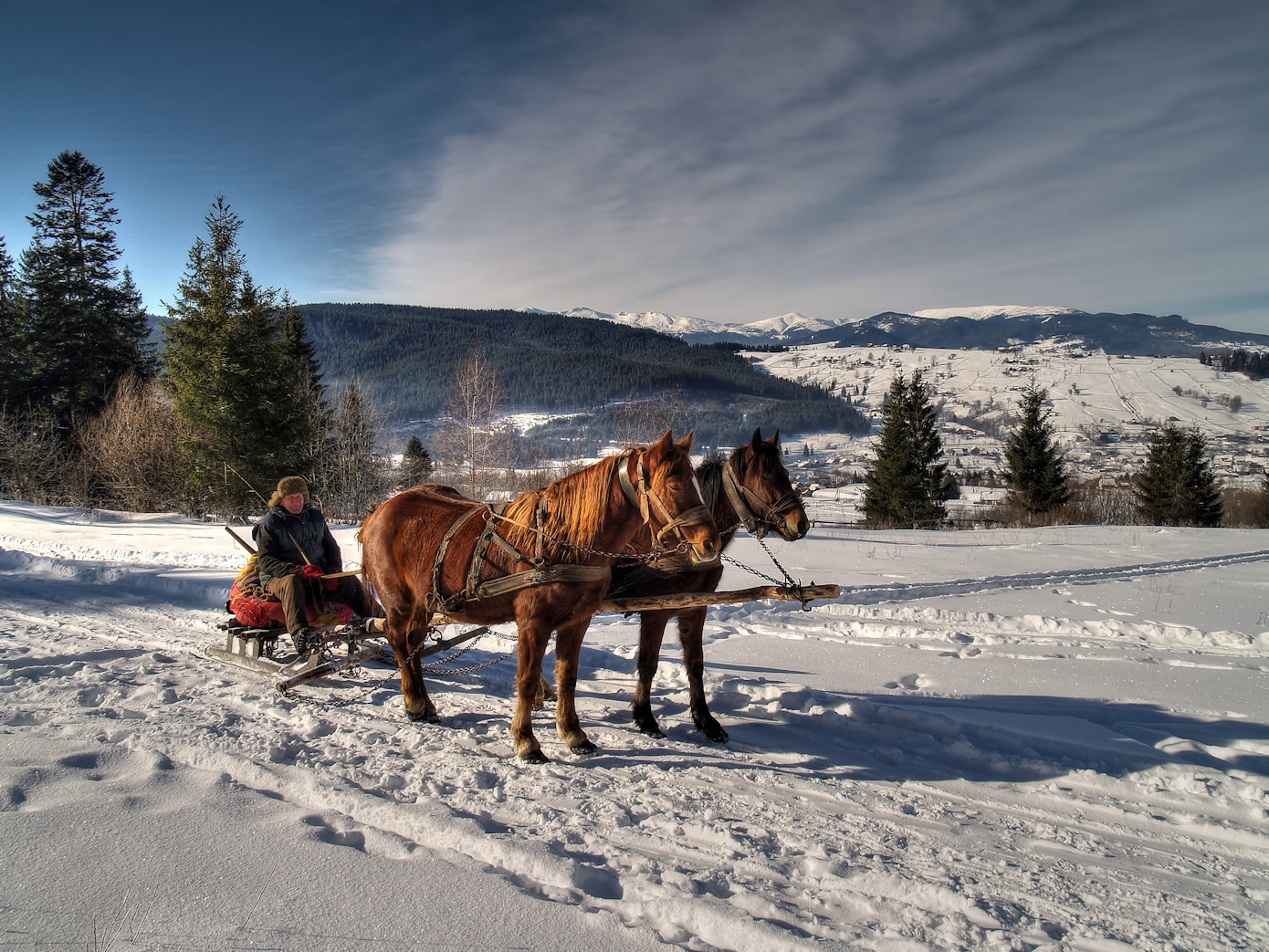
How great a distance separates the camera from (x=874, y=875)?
274 cm

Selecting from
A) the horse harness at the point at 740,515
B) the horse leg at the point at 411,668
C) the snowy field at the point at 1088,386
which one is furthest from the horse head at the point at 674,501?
the snowy field at the point at 1088,386

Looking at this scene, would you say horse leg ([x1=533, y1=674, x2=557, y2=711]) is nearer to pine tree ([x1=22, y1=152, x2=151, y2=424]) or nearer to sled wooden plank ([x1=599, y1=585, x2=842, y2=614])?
sled wooden plank ([x1=599, y1=585, x2=842, y2=614])

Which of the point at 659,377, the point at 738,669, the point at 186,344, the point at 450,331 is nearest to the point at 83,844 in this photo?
the point at 738,669

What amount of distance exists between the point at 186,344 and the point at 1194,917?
912 inches

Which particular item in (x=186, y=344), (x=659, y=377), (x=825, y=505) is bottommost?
(x=825, y=505)

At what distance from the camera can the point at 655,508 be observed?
3764mm

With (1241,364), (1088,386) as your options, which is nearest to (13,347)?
(1088,386)

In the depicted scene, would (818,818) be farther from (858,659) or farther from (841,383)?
(841,383)

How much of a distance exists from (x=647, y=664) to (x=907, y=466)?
1279 inches

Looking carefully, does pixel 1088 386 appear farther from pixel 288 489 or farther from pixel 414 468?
pixel 288 489

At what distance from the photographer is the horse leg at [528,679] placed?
12.8ft

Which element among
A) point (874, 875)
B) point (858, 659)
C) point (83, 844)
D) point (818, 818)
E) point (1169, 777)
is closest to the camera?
point (83, 844)

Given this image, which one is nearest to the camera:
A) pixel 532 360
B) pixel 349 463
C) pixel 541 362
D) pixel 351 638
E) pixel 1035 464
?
pixel 351 638

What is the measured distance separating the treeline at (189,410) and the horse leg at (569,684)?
1224 cm
